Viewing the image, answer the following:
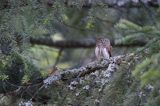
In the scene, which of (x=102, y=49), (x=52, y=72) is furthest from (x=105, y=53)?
(x=52, y=72)

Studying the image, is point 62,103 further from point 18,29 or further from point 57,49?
point 57,49

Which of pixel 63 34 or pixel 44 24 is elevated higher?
pixel 44 24

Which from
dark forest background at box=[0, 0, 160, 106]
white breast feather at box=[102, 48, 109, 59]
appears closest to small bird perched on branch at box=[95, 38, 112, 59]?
white breast feather at box=[102, 48, 109, 59]

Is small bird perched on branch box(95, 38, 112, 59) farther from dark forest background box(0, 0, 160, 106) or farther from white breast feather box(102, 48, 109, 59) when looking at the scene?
dark forest background box(0, 0, 160, 106)

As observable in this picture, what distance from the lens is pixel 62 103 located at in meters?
3.44

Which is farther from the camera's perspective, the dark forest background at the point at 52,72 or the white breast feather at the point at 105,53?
the white breast feather at the point at 105,53

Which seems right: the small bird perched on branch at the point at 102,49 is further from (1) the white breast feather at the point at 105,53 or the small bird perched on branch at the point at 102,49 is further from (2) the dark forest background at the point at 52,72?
(2) the dark forest background at the point at 52,72

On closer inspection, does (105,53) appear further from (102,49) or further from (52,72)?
(52,72)

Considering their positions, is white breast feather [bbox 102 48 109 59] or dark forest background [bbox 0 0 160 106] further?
white breast feather [bbox 102 48 109 59]

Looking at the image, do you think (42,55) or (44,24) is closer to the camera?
(44,24)

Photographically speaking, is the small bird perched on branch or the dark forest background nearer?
the dark forest background

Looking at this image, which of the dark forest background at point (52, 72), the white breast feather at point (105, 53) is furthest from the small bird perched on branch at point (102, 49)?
the dark forest background at point (52, 72)

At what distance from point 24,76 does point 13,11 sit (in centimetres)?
42

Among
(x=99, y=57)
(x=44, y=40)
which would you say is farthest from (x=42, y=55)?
(x=99, y=57)
